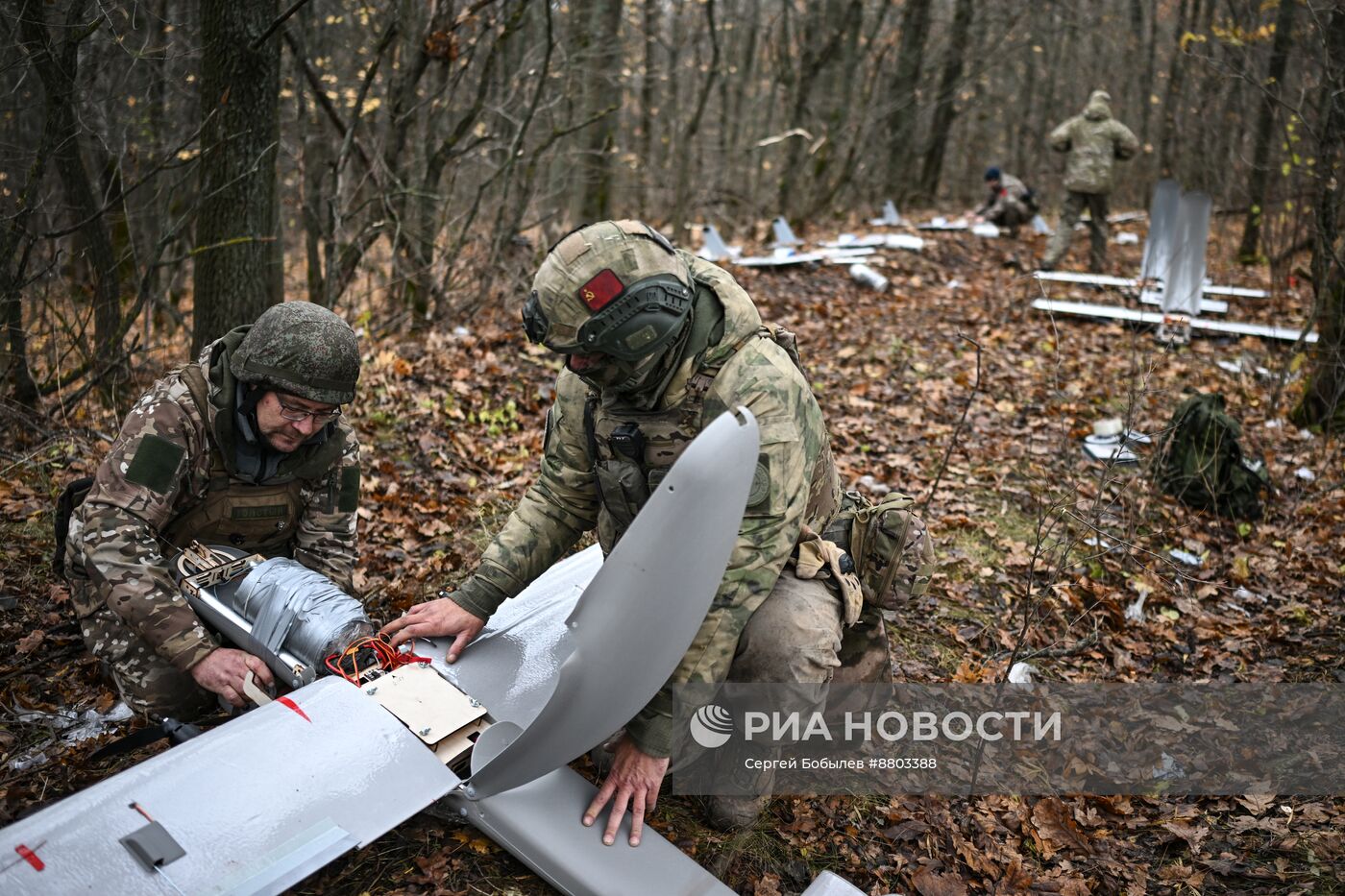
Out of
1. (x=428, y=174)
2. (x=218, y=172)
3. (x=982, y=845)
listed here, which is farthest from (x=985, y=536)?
(x=428, y=174)

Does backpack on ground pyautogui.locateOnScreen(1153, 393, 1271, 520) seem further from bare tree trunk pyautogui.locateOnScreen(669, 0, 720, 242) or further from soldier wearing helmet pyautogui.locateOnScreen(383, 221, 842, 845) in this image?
bare tree trunk pyautogui.locateOnScreen(669, 0, 720, 242)

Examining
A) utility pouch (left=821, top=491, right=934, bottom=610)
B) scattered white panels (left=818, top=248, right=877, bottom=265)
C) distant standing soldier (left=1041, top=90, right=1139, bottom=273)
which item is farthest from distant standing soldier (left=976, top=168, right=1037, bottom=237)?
utility pouch (left=821, top=491, right=934, bottom=610)

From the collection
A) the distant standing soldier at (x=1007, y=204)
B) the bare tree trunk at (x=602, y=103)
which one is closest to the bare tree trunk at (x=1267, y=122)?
the distant standing soldier at (x=1007, y=204)

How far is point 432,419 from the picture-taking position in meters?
5.69

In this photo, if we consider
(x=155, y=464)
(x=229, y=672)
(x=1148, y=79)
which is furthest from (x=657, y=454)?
(x=1148, y=79)

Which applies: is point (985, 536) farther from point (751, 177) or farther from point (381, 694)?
point (751, 177)

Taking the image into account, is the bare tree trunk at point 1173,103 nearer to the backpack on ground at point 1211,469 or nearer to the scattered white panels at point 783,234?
the scattered white panels at point 783,234

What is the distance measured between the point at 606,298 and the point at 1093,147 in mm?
11212

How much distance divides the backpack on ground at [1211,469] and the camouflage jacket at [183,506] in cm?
467

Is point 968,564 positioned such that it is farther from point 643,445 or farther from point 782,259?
point 782,259

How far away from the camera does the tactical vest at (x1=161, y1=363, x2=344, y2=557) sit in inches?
125

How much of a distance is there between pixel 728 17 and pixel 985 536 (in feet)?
47.5

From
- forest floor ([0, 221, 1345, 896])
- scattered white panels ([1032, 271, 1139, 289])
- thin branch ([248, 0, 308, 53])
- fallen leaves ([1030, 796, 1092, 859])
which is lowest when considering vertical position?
fallen leaves ([1030, 796, 1092, 859])

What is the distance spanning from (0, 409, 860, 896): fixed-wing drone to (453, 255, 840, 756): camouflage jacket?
302mm
